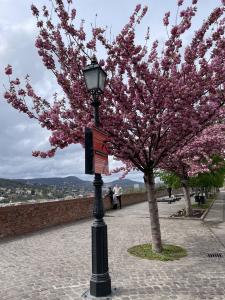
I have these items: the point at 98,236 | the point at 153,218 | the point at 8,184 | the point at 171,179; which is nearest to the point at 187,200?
the point at 171,179

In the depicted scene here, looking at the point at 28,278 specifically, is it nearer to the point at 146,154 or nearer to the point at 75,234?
the point at 146,154

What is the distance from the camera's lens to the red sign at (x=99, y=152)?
25.2ft

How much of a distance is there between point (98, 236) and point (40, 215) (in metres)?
9.83

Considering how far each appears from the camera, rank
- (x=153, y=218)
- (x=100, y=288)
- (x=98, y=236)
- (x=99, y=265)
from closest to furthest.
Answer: (x=100, y=288) → (x=99, y=265) → (x=98, y=236) → (x=153, y=218)

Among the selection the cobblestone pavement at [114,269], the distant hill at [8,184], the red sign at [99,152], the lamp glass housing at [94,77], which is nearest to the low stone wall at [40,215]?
the cobblestone pavement at [114,269]

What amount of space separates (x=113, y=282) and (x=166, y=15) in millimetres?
7214

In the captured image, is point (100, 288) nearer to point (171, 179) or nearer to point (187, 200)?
point (187, 200)

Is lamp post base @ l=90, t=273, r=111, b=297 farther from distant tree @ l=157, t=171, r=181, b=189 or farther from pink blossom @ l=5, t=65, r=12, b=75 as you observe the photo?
distant tree @ l=157, t=171, r=181, b=189

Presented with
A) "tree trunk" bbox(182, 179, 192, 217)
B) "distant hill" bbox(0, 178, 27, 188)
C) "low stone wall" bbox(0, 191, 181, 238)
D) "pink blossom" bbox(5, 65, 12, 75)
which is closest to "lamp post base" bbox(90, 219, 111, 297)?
"pink blossom" bbox(5, 65, 12, 75)

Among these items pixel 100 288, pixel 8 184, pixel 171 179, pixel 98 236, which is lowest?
pixel 100 288

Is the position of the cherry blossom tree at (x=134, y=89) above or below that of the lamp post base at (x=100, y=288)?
above

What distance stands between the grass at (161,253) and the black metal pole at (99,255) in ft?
10.5

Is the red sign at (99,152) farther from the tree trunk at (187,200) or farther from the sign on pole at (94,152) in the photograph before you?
the tree trunk at (187,200)

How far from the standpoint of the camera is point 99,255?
24.5 ft
